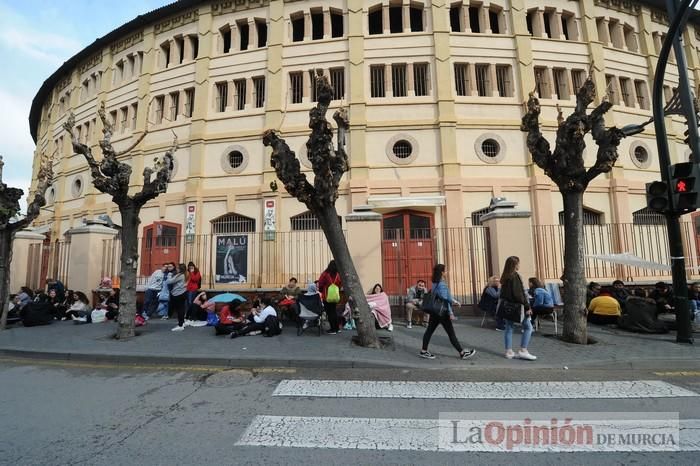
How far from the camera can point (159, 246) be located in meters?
15.6

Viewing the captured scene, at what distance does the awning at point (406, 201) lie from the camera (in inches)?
562

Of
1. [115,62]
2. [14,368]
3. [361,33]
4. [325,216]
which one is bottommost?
[14,368]

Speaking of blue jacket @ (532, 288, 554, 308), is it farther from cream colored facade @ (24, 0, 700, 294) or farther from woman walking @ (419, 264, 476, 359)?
cream colored facade @ (24, 0, 700, 294)

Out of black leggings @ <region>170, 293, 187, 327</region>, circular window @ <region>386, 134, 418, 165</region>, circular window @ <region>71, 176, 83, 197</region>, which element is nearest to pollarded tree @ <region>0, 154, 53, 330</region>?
black leggings @ <region>170, 293, 187, 327</region>

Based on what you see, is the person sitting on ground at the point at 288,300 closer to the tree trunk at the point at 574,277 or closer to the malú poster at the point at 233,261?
the malú poster at the point at 233,261

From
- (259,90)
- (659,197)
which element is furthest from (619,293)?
(259,90)

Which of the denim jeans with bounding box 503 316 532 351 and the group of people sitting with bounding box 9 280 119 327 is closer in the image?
the denim jeans with bounding box 503 316 532 351

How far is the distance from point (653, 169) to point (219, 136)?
805 inches

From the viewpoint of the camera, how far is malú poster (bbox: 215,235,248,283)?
512 inches

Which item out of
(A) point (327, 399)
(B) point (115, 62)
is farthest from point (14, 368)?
(B) point (115, 62)

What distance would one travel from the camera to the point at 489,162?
50.9 feet

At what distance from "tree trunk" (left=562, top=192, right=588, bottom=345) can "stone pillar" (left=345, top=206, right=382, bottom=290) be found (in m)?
4.61

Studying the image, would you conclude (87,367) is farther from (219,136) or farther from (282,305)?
(219,136)

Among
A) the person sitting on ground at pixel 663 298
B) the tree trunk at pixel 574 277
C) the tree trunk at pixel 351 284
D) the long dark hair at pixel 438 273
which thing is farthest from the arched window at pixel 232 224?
the person sitting on ground at pixel 663 298
